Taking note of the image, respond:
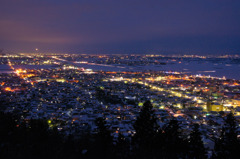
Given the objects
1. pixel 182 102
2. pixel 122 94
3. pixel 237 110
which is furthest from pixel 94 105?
pixel 237 110

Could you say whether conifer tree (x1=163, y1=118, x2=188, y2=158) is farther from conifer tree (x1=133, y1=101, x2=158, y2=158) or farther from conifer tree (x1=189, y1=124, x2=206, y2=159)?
conifer tree (x1=133, y1=101, x2=158, y2=158)

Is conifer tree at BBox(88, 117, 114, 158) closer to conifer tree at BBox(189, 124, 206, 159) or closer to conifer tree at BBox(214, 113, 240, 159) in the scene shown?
conifer tree at BBox(189, 124, 206, 159)

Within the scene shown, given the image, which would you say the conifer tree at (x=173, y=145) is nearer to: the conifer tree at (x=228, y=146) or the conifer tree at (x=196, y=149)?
the conifer tree at (x=196, y=149)

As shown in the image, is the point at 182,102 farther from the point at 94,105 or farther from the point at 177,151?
the point at 177,151

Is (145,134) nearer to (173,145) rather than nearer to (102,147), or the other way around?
(173,145)

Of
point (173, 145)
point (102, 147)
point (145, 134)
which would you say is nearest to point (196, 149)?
point (173, 145)

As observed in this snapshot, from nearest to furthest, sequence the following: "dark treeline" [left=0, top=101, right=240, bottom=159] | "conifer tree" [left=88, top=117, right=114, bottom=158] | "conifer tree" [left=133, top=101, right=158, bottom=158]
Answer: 1. "dark treeline" [left=0, top=101, right=240, bottom=159]
2. "conifer tree" [left=88, top=117, right=114, bottom=158]
3. "conifer tree" [left=133, top=101, right=158, bottom=158]

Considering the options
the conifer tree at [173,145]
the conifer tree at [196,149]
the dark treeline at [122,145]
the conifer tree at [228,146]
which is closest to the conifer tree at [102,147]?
the dark treeline at [122,145]

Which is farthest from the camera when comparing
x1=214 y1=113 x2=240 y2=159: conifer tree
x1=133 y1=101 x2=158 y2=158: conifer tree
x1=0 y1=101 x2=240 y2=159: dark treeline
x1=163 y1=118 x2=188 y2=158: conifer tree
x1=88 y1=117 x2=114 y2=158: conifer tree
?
x1=133 y1=101 x2=158 y2=158: conifer tree

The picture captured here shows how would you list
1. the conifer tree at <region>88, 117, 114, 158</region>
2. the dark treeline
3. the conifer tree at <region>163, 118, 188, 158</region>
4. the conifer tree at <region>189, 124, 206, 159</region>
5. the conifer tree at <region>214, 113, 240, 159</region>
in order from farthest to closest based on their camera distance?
the conifer tree at <region>163, 118, 188, 158</region>
the conifer tree at <region>214, 113, 240, 159</region>
the conifer tree at <region>189, 124, 206, 159</region>
the conifer tree at <region>88, 117, 114, 158</region>
the dark treeline

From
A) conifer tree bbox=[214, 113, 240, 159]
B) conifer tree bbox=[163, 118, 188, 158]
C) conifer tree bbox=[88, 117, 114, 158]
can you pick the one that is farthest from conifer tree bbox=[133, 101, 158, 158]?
conifer tree bbox=[214, 113, 240, 159]

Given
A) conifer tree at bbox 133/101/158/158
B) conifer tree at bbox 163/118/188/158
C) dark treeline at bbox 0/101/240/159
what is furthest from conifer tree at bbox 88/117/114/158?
conifer tree at bbox 163/118/188/158

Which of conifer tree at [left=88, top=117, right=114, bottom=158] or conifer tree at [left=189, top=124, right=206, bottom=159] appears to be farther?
conifer tree at [left=189, top=124, right=206, bottom=159]
